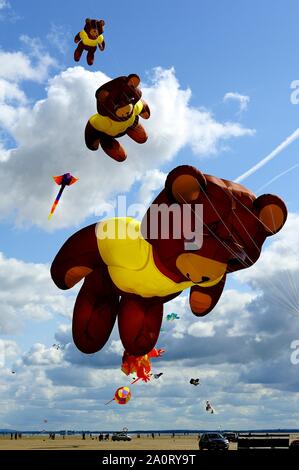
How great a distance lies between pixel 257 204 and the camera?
35.0 feet

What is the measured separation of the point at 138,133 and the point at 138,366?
5.79 meters

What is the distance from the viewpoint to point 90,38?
15484 millimetres

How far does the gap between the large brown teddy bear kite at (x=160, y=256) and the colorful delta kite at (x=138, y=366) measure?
884mm

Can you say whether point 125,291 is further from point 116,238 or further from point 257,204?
point 257,204

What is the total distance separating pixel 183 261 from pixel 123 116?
424 cm

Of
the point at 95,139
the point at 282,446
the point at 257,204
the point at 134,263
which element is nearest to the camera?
the point at 257,204

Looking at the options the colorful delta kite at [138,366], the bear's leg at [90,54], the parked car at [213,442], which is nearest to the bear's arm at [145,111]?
the bear's leg at [90,54]

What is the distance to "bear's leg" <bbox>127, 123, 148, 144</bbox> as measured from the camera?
46.5ft

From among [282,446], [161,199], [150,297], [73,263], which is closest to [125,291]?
[150,297]

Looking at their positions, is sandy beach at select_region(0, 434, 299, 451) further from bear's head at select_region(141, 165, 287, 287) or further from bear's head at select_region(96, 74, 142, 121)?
bear's head at select_region(96, 74, 142, 121)

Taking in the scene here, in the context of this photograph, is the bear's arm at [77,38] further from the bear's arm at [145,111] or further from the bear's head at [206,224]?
the bear's head at [206,224]

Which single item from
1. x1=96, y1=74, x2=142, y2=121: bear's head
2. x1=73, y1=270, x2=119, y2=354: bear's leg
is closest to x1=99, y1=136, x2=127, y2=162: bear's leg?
x1=96, y1=74, x2=142, y2=121: bear's head

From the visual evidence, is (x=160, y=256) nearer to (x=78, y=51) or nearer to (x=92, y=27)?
(x=78, y=51)

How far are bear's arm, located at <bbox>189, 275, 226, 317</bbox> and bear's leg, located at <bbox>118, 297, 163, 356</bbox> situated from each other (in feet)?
2.50
